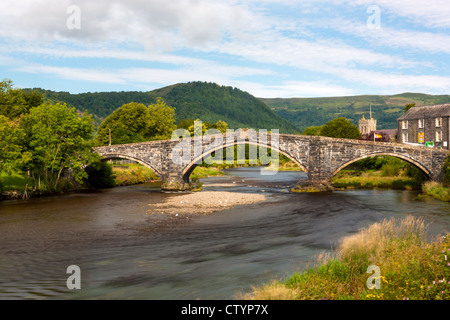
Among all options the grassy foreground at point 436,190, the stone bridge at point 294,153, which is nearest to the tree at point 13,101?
→ the stone bridge at point 294,153

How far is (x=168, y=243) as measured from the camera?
19000 millimetres

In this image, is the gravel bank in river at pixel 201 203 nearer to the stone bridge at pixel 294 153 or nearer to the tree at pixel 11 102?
the stone bridge at pixel 294 153

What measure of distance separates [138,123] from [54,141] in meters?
48.7

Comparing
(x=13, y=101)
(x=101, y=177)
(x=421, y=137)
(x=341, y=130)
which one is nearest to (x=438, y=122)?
(x=421, y=137)

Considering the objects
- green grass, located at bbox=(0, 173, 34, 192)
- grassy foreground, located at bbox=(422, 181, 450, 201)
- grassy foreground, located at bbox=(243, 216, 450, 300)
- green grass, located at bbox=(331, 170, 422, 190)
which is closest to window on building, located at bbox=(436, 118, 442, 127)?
green grass, located at bbox=(331, 170, 422, 190)

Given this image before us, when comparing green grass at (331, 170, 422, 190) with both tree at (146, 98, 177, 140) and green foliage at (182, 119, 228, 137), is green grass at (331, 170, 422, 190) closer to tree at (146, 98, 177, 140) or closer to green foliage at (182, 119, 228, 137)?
green foliage at (182, 119, 228, 137)

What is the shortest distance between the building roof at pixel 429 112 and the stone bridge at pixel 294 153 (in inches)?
1036

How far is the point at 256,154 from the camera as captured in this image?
11606 cm

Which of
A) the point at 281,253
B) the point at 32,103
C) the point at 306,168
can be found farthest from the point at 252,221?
the point at 32,103

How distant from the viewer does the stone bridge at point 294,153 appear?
40812 millimetres

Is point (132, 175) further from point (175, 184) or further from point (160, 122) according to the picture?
point (160, 122)
